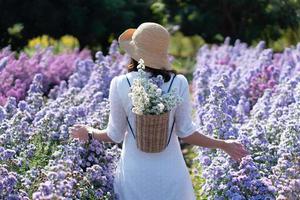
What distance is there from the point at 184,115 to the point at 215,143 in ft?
0.90

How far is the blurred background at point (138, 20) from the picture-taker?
1406cm

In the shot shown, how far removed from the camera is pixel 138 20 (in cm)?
1594

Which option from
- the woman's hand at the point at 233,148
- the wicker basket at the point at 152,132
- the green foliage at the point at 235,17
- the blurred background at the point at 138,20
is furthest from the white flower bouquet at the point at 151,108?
the green foliage at the point at 235,17

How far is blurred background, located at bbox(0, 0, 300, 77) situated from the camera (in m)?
14.1

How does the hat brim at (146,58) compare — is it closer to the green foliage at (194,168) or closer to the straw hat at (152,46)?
the straw hat at (152,46)

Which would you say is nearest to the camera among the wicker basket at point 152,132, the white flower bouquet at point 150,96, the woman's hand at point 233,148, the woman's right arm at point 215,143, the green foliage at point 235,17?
the white flower bouquet at point 150,96

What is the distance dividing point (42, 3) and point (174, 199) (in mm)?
10126

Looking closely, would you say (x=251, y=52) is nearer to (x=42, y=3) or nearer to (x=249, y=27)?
(x=42, y=3)

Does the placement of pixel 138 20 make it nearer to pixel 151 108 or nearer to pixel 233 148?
pixel 233 148

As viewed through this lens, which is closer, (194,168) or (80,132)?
(80,132)

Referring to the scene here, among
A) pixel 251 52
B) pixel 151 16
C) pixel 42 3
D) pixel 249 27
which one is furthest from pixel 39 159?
pixel 249 27

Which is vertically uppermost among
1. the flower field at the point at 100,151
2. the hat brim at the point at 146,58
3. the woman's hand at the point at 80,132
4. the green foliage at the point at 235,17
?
the hat brim at the point at 146,58

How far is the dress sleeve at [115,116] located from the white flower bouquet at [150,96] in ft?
0.47

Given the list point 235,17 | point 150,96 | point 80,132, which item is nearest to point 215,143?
point 150,96
